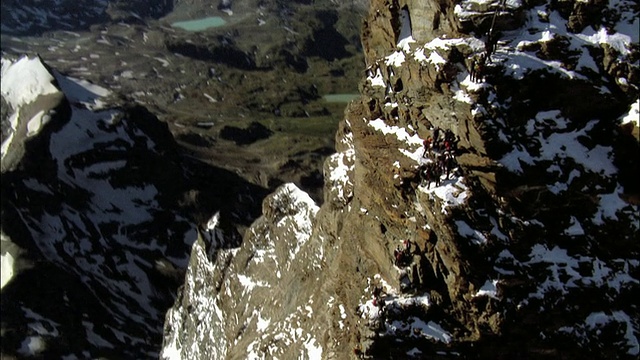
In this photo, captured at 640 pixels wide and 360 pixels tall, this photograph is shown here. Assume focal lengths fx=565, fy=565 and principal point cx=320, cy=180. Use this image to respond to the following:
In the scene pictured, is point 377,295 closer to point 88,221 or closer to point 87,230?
point 87,230

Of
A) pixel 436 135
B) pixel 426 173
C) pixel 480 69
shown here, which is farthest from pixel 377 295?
pixel 480 69

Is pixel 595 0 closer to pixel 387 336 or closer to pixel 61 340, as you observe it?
pixel 387 336

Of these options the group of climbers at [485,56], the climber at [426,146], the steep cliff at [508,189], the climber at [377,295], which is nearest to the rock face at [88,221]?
the climber at [377,295]

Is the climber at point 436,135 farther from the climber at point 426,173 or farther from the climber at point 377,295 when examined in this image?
the climber at point 377,295

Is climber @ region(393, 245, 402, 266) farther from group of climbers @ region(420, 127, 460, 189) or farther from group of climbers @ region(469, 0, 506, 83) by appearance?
group of climbers @ region(469, 0, 506, 83)

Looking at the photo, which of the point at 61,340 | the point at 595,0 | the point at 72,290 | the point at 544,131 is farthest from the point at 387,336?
the point at 72,290

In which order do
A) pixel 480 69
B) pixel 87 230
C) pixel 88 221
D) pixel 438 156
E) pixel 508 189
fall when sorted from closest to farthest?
pixel 480 69 → pixel 508 189 → pixel 438 156 → pixel 87 230 → pixel 88 221
